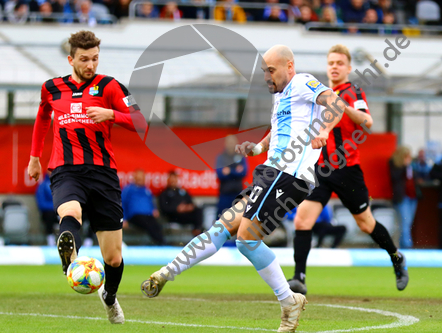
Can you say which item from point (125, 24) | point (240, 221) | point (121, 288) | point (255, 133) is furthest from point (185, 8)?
point (240, 221)

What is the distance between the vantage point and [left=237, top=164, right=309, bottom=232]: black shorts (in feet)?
15.8

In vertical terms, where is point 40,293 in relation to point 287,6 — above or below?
below

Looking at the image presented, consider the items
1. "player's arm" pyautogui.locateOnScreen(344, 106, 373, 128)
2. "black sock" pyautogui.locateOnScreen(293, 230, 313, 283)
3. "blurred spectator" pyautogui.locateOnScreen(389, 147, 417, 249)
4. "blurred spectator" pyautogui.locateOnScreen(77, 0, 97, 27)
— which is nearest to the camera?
"player's arm" pyautogui.locateOnScreen(344, 106, 373, 128)

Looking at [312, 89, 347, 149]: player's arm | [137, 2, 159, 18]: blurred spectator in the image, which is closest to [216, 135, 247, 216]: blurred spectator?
[137, 2, 159, 18]: blurred spectator

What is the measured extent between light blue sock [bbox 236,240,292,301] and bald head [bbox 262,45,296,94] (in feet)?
4.11

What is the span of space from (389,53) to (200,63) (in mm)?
5592

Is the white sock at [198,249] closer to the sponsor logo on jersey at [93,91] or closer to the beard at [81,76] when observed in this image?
the sponsor logo on jersey at [93,91]

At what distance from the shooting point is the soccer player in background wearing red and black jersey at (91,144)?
5.25m

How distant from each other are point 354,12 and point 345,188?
13.0 m

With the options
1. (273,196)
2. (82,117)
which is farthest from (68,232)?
(273,196)

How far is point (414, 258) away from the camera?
11445mm

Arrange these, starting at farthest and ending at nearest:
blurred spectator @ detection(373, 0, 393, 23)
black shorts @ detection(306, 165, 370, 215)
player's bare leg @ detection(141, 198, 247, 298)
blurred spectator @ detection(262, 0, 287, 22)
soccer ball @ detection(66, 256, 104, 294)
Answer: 1. blurred spectator @ detection(373, 0, 393, 23)
2. blurred spectator @ detection(262, 0, 287, 22)
3. black shorts @ detection(306, 165, 370, 215)
4. player's bare leg @ detection(141, 198, 247, 298)
5. soccer ball @ detection(66, 256, 104, 294)

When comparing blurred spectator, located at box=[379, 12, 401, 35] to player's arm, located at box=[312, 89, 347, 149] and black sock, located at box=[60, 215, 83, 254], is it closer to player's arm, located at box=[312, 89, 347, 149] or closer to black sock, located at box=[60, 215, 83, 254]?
player's arm, located at box=[312, 89, 347, 149]

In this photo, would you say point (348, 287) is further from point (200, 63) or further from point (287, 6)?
point (287, 6)
